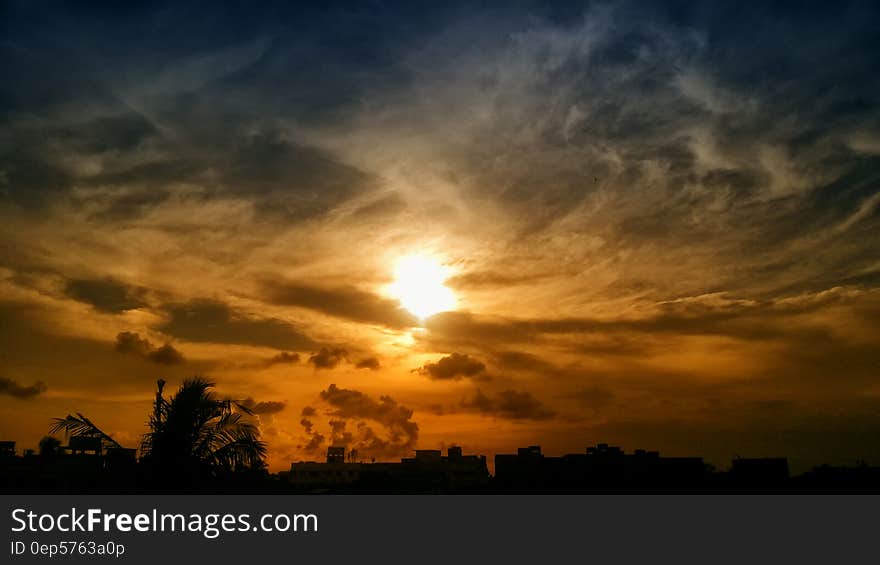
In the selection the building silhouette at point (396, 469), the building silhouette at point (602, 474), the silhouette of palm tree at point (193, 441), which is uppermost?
the silhouette of palm tree at point (193, 441)


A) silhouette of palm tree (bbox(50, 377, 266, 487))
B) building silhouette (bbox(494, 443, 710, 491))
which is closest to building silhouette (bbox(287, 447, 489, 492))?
building silhouette (bbox(494, 443, 710, 491))

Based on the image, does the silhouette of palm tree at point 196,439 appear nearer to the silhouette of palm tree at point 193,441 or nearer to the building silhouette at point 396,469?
the silhouette of palm tree at point 193,441

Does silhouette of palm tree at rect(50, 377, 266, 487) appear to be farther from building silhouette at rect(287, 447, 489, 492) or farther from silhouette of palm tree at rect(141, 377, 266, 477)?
building silhouette at rect(287, 447, 489, 492)

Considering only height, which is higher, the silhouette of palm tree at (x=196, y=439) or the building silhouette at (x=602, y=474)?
the silhouette of palm tree at (x=196, y=439)

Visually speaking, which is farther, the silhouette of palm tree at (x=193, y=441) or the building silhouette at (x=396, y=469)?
the building silhouette at (x=396, y=469)

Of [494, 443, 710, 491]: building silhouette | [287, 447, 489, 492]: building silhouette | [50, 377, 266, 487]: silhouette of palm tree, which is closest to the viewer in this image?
[50, 377, 266, 487]: silhouette of palm tree

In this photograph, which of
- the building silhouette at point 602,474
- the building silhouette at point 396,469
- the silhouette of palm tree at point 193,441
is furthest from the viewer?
the building silhouette at point 396,469

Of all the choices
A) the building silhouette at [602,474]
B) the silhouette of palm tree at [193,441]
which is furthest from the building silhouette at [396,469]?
the silhouette of palm tree at [193,441]

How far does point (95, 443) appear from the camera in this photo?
49.7 ft

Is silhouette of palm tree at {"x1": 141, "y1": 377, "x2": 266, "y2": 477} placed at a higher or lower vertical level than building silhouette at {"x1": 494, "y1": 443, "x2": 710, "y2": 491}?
higher

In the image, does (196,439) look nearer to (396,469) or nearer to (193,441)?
(193,441)

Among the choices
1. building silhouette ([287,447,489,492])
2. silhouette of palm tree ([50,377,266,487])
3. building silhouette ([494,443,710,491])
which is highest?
silhouette of palm tree ([50,377,266,487])

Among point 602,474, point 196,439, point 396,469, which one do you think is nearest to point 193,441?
point 196,439

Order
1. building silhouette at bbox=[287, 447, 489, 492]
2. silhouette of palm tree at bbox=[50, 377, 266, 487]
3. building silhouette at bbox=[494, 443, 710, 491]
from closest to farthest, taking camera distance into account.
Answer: silhouette of palm tree at bbox=[50, 377, 266, 487] → building silhouette at bbox=[494, 443, 710, 491] → building silhouette at bbox=[287, 447, 489, 492]
